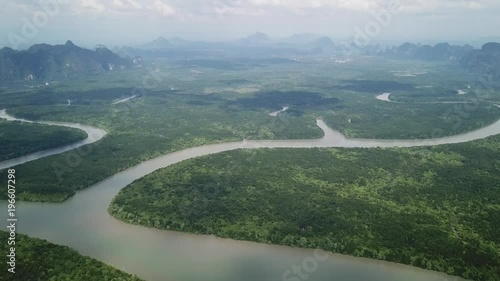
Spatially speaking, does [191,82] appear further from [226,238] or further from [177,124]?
[226,238]

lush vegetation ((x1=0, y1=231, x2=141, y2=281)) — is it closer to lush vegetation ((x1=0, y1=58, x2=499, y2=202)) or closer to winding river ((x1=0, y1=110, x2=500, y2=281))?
winding river ((x1=0, y1=110, x2=500, y2=281))

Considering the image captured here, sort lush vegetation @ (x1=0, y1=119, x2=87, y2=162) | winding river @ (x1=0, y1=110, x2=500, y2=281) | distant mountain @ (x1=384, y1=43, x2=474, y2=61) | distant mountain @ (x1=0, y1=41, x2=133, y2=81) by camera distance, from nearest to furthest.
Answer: winding river @ (x1=0, y1=110, x2=500, y2=281) < lush vegetation @ (x1=0, y1=119, x2=87, y2=162) < distant mountain @ (x1=0, y1=41, x2=133, y2=81) < distant mountain @ (x1=384, y1=43, x2=474, y2=61)

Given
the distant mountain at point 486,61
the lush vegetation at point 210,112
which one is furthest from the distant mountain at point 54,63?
the distant mountain at point 486,61

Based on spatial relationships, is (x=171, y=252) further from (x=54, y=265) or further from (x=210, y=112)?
(x=210, y=112)

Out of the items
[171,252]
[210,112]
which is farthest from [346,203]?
[210,112]

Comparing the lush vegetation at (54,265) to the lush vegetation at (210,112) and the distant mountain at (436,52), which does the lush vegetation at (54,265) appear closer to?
the lush vegetation at (210,112)

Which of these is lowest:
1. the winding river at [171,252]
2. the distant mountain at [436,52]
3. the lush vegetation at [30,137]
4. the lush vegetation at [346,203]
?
the winding river at [171,252]

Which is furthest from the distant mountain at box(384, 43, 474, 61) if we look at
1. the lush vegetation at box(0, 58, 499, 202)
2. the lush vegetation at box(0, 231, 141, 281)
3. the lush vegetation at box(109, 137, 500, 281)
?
the lush vegetation at box(0, 231, 141, 281)
